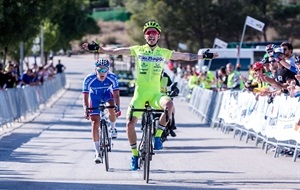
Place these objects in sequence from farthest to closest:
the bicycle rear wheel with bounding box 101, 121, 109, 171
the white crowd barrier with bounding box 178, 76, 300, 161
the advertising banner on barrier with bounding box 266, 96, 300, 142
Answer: the white crowd barrier with bounding box 178, 76, 300, 161
the advertising banner on barrier with bounding box 266, 96, 300, 142
the bicycle rear wheel with bounding box 101, 121, 109, 171

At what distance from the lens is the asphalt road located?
43.4 ft

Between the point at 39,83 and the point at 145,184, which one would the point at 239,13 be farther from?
the point at 145,184

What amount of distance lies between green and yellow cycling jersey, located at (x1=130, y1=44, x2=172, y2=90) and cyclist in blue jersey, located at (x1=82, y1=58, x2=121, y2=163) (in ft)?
4.16

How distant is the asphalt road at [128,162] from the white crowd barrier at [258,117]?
1.03 ft

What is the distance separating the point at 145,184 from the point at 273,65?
6774 millimetres

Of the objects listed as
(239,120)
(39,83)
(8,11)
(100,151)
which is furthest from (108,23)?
(100,151)

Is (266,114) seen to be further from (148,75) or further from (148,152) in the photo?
(148,152)

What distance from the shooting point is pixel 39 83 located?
36.8m

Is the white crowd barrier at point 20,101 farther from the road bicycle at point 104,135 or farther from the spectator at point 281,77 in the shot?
the road bicycle at point 104,135

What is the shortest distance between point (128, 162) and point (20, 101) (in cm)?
1333

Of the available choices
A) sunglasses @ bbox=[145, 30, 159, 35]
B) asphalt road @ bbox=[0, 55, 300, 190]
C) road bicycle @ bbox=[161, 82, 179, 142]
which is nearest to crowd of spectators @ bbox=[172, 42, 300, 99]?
asphalt road @ bbox=[0, 55, 300, 190]

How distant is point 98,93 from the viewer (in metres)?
15.4

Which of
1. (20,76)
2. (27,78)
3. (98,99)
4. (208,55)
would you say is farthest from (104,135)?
(20,76)

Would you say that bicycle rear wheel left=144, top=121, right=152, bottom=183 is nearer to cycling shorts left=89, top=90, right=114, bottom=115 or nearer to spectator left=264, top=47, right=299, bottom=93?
cycling shorts left=89, top=90, right=114, bottom=115
